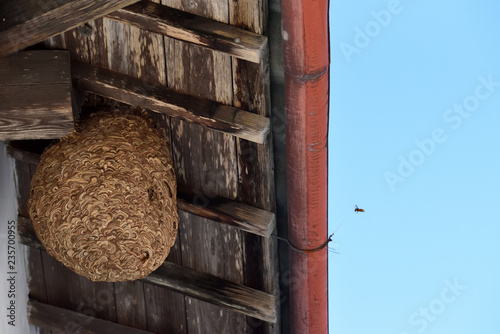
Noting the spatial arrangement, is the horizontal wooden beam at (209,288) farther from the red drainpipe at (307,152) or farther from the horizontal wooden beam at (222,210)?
the horizontal wooden beam at (222,210)

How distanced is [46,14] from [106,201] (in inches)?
37.4

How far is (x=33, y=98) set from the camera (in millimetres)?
3443

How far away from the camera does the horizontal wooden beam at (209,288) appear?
407 centimetres

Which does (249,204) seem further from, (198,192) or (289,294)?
(289,294)

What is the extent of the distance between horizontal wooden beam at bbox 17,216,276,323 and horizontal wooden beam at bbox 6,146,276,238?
41cm

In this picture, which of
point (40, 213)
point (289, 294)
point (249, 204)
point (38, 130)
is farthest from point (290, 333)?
point (38, 130)

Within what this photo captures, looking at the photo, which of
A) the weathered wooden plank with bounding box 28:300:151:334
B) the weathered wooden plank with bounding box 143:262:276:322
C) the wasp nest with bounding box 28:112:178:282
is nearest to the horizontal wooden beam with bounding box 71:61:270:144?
the wasp nest with bounding box 28:112:178:282

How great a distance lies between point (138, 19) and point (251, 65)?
1.94ft

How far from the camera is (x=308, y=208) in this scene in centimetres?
363

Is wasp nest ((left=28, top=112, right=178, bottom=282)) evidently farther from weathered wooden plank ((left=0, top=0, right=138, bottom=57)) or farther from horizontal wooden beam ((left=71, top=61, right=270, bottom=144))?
weathered wooden plank ((left=0, top=0, right=138, bottom=57))

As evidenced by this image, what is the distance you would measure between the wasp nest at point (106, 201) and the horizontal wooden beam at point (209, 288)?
0.53 m

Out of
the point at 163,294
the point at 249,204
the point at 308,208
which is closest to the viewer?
the point at 308,208

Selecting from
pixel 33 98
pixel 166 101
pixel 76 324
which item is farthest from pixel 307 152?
pixel 76 324

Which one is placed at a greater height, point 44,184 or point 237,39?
point 237,39
